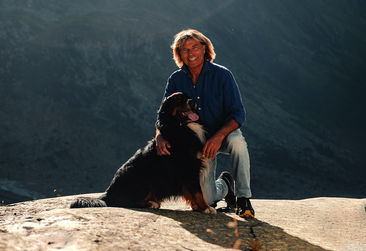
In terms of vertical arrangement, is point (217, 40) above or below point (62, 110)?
above

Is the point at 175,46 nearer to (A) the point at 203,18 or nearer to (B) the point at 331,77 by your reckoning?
(A) the point at 203,18

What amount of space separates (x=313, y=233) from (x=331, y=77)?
3281 cm

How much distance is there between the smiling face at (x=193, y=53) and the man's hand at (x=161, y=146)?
3.23ft

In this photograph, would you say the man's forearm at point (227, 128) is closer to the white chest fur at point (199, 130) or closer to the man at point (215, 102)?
the man at point (215, 102)

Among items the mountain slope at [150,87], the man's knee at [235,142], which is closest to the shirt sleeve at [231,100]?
the man's knee at [235,142]

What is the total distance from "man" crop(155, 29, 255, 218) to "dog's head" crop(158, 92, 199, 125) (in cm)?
22

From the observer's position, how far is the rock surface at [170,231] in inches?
101

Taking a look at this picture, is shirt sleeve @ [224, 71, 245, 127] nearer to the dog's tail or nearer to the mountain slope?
the dog's tail

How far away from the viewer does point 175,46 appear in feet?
14.7

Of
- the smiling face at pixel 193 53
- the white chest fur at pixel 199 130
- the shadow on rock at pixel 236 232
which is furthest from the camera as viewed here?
the smiling face at pixel 193 53

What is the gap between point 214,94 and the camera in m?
4.36

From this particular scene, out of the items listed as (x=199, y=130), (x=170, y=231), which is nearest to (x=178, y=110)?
(x=199, y=130)

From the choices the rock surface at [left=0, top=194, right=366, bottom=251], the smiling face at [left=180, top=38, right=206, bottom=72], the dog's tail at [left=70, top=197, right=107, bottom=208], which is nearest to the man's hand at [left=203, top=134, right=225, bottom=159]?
the rock surface at [left=0, top=194, right=366, bottom=251]

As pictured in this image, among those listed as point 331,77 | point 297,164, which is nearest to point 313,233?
point 297,164
